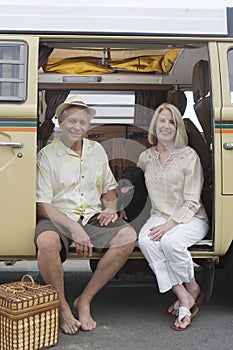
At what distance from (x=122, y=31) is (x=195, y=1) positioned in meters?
0.64

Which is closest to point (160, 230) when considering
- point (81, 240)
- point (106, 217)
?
point (106, 217)

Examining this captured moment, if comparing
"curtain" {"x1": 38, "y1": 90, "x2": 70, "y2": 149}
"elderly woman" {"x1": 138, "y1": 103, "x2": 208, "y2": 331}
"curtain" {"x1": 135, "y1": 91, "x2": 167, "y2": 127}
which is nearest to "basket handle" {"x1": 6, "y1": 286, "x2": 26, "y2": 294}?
"elderly woman" {"x1": 138, "y1": 103, "x2": 208, "y2": 331}

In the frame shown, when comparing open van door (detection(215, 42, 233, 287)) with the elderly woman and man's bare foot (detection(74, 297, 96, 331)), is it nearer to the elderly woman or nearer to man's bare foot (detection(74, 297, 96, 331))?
the elderly woman

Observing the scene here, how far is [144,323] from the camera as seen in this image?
425 cm

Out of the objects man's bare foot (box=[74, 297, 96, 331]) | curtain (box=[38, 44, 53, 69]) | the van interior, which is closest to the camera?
man's bare foot (box=[74, 297, 96, 331])

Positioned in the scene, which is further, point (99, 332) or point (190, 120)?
point (190, 120)

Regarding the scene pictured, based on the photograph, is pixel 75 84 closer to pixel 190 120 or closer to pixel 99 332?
pixel 190 120

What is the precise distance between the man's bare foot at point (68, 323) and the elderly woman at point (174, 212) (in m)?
0.69

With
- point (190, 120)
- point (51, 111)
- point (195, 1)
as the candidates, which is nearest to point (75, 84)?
point (51, 111)

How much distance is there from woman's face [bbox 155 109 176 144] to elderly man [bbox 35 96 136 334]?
1.66 ft

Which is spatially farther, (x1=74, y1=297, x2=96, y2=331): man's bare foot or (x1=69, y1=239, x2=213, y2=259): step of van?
(x1=69, y1=239, x2=213, y2=259): step of van

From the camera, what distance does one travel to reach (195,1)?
13.9 ft

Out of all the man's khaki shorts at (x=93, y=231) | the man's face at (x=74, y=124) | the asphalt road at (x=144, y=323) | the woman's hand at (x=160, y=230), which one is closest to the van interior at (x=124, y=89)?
the man's face at (x=74, y=124)

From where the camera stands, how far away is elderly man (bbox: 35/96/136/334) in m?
3.98
